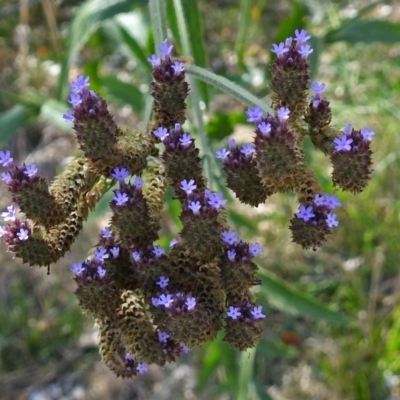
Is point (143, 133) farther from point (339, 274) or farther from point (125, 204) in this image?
point (339, 274)

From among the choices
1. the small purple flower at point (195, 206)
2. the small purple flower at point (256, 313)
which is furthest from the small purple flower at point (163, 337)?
the small purple flower at point (195, 206)

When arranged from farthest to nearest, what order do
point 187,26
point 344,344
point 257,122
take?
point 344,344, point 187,26, point 257,122

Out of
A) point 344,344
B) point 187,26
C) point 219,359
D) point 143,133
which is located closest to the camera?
point 143,133

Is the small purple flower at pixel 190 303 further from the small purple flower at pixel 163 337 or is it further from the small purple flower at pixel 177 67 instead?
the small purple flower at pixel 177 67

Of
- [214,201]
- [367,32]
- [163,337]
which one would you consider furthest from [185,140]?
[367,32]

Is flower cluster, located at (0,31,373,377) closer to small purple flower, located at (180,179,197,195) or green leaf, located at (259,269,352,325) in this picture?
small purple flower, located at (180,179,197,195)

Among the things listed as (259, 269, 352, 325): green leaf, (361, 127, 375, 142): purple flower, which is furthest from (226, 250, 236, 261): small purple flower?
(259, 269, 352, 325): green leaf

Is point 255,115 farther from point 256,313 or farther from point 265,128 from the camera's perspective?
point 256,313

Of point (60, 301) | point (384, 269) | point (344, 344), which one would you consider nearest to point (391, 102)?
point (384, 269)
